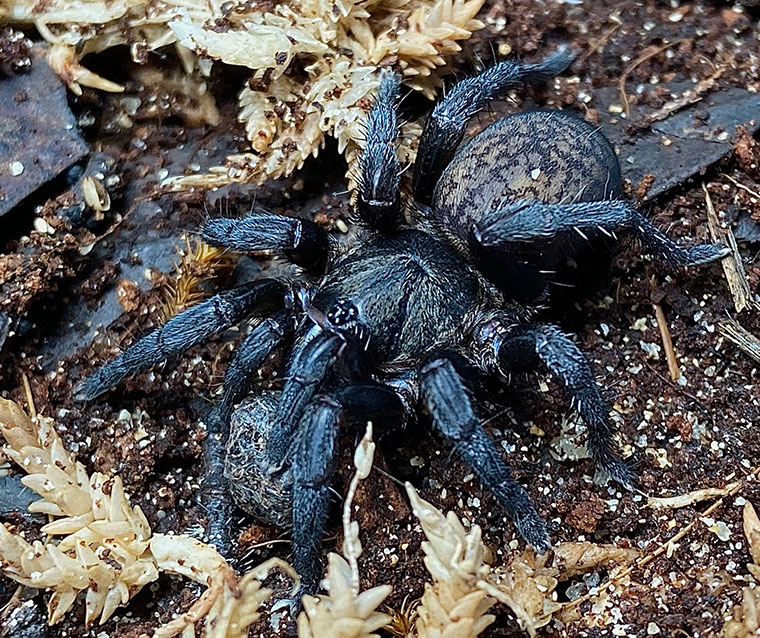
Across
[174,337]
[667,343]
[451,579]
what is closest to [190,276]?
[174,337]

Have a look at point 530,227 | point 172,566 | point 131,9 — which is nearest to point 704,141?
point 530,227

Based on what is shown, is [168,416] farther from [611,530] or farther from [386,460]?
[611,530]

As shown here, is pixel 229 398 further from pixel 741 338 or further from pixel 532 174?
pixel 741 338

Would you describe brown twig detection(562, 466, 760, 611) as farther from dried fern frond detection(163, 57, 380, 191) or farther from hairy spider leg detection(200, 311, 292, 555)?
dried fern frond detection(163, 57, 380, 191)

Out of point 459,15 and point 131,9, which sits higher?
point 131,9

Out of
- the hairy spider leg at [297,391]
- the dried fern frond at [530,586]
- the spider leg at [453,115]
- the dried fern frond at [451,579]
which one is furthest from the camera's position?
the spider leg at [453,115]

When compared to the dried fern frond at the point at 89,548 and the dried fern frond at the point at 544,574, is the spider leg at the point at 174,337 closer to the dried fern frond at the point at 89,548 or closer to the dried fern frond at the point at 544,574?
the dried fern frond at the point at 89,548

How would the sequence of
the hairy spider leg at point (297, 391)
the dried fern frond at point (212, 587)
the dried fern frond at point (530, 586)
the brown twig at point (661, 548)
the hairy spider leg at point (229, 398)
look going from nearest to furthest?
the dried fern frond at point (212, 587)
the dried fern frond at point (530, 586)
the brown twig at point (661, 548)
the hairy spider leg at point (297, 391)
the hairy spider leg at point (229, 398)

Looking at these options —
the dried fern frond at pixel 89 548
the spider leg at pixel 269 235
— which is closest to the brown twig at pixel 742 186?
the spider leg at pixel 269 235
